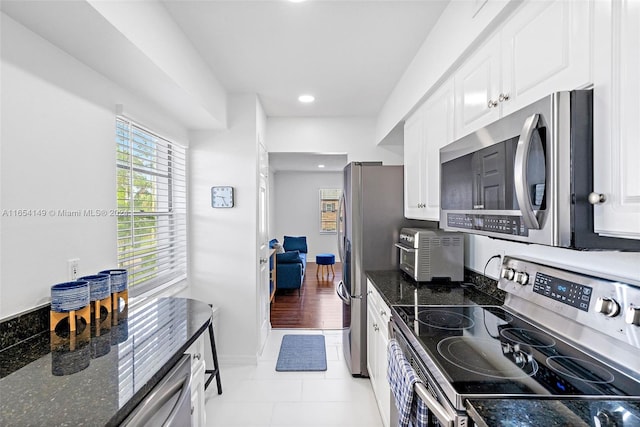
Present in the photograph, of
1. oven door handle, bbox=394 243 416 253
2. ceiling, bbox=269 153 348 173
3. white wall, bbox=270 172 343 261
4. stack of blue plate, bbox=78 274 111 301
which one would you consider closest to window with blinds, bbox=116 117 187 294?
stack of blue plate, bbox=78 274 111 301

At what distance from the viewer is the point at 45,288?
4.78ft

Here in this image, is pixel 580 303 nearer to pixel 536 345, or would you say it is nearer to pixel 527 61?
pixel 536 345

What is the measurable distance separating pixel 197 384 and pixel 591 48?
201 cm

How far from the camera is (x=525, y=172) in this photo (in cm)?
101

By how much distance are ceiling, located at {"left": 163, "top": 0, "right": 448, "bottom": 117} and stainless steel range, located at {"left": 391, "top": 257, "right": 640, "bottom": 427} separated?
4.84ft

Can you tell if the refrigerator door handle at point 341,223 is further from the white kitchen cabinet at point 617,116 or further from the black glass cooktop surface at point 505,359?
the white kitchen cabinet at point 617,116

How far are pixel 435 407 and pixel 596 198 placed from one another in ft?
2.49

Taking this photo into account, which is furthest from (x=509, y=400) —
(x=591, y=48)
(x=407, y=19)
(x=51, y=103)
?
(x=51, y=103)

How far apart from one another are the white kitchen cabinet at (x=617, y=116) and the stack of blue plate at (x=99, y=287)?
182 cm

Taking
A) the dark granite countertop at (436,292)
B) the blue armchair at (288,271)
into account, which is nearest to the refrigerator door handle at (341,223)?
the dark granite countertop at (436,292)

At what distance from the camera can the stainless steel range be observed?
0.97 metres

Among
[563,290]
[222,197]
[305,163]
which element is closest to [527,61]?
[563,290]

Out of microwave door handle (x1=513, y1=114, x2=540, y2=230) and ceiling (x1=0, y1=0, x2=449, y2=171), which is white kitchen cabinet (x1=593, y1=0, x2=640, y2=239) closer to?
microwave door handle (x1=513, y1=114, x2=540, y2=230)

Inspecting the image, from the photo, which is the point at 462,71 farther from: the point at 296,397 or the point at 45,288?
the point at 296,397
